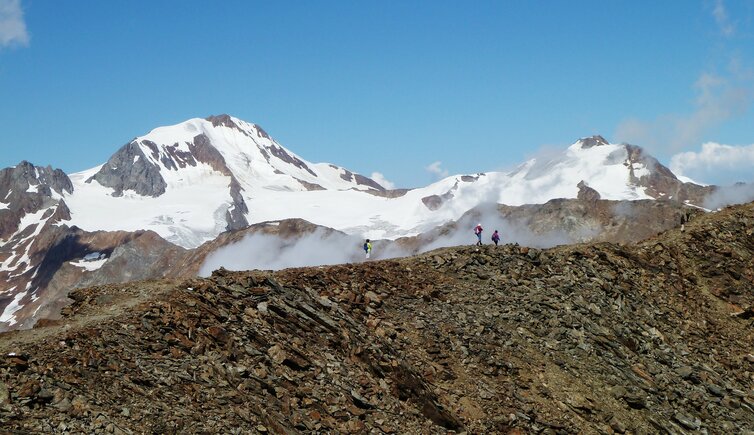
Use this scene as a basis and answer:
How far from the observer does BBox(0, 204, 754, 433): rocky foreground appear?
19922 mm

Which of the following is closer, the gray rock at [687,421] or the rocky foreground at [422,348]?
the rocky foreground at [422,348]

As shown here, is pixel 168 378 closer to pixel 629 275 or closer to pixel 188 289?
pixel 188 289

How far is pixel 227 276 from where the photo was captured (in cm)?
2897

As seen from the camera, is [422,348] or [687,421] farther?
[687,421]

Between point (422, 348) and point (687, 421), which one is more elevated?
point (422, 348)

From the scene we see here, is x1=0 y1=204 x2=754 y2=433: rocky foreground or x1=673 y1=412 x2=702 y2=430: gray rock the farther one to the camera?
x1=673 y1=412 x2=702 y2=430: gray rock

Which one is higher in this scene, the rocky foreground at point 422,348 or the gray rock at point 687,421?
the rocky foreground at point 422,348

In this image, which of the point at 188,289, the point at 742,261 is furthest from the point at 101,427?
the point at 742,261

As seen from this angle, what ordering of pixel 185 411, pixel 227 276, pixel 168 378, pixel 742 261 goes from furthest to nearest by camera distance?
pixel 742 261 → pixel 227 276 → pixel 168 378 → pixel 185 411

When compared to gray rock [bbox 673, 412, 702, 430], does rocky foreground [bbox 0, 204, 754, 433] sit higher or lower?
higher

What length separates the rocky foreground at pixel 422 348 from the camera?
19.9 m

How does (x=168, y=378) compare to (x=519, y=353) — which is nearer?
(x=168, y=378)

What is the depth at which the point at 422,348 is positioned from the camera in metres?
30.1

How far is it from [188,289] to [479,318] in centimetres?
A: 1348
